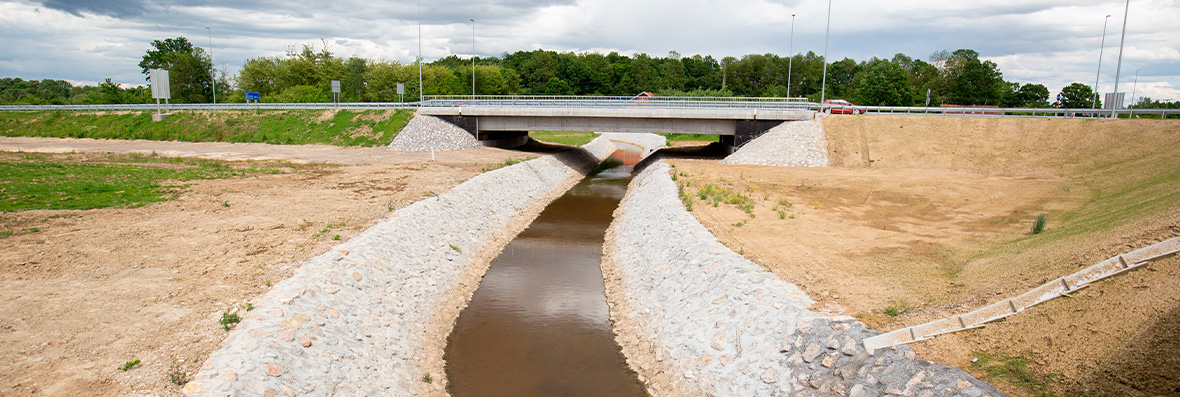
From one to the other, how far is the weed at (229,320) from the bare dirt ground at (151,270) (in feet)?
0.54

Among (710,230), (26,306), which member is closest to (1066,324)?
(710,230)

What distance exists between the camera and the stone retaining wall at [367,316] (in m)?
12.1

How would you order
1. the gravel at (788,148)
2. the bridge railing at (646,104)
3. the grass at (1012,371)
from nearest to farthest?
the grass at (1012,371)
the gravel at (788,148)
the bridge railing at (646,104)

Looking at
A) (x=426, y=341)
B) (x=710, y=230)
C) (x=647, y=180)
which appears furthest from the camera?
(x=647, y=180)

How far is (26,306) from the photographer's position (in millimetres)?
14117

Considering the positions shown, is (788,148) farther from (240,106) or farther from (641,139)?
(240,106)

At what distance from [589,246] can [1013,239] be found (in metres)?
16.6

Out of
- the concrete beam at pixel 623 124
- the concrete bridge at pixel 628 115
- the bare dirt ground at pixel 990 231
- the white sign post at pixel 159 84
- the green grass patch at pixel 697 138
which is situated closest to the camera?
the bare dirt ground at pixel 990 231

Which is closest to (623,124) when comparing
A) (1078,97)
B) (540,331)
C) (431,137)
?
(431,137)

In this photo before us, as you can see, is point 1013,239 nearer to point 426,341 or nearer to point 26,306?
point 426,341

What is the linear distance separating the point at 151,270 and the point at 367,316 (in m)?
6.81

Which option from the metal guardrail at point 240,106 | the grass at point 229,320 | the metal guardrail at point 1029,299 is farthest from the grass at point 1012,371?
the metal guardrail at point 240,106

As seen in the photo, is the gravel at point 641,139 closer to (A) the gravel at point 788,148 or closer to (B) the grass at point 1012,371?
(A) the gravel at point 788,148

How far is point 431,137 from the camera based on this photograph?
2199 inches
